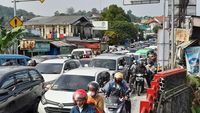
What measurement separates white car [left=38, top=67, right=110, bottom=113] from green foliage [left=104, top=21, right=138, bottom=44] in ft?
258

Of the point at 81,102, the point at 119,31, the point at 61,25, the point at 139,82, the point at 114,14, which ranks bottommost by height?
the point at 139,82

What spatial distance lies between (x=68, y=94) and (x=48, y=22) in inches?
2631

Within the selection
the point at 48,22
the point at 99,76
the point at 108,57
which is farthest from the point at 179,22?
the point at 48,22

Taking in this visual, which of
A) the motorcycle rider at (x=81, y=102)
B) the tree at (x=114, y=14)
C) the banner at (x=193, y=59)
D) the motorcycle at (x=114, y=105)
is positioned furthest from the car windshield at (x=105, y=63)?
the tree at (x=114, y=14)

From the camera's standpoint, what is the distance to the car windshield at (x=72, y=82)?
12.9m

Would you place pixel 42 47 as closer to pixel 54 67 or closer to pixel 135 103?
pixel 54 67

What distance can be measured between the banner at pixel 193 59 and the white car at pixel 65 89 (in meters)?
9.08

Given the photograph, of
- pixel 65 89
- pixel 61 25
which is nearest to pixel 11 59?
pixel 65 89

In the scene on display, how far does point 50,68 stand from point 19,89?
715cm

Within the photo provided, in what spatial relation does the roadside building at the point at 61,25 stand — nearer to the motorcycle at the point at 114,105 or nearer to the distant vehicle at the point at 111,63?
the distant vehicle at the point at 111,63

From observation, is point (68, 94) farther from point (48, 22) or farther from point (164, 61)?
point (48, 22)

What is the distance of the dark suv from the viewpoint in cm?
1065

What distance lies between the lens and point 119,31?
98.8 m

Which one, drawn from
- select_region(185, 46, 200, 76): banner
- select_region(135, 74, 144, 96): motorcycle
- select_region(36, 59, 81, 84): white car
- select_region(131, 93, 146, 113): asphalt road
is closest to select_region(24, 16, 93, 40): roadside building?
select_region(185, 46, 200, 76): banner
